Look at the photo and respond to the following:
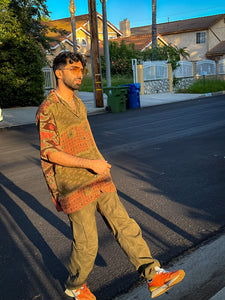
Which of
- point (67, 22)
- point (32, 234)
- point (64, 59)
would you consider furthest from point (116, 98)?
point (67, 22)

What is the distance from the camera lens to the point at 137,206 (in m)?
4.48

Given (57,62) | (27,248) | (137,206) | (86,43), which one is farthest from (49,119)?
(86,43)

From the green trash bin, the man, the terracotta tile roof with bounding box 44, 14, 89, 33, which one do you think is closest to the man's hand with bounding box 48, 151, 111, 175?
the man

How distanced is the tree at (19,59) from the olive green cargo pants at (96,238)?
16673mm

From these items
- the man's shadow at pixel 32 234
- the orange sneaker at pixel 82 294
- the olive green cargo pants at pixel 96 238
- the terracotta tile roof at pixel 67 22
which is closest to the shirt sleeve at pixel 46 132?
the olive green cargo pants at pixel 96 238

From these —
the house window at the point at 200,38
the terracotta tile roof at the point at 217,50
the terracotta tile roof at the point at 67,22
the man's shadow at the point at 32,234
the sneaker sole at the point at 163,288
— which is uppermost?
the terracotta tile roof at the point at 67,22

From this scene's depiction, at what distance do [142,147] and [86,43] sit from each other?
39552mm

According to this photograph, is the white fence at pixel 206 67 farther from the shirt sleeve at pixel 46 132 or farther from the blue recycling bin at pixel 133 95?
the shirt sleeve at pixel 46 132

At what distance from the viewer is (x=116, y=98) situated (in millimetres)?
15844

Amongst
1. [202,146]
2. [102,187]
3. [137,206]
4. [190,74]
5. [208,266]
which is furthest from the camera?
[190,74]

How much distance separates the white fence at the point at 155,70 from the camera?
2527 cm

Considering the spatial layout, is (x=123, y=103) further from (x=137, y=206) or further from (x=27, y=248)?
(x=27, y=248)

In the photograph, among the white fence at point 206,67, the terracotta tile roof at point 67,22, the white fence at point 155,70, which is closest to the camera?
the white fence at point 155,70

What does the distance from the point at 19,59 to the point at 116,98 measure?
20.0 feet
